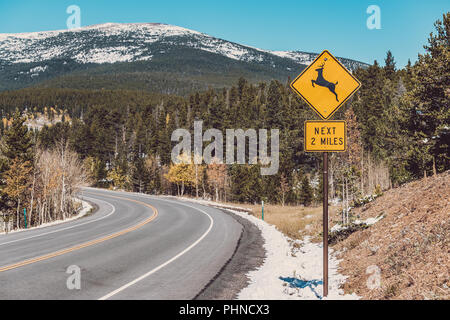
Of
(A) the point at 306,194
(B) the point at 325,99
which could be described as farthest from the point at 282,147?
(B) the point at 325,99

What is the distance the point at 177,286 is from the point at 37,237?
387 inches

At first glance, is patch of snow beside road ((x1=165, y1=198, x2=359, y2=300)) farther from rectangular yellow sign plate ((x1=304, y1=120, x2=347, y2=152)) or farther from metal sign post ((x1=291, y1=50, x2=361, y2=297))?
rectangular yellow sign plate ((x1=304, y1=120, x2=347, y2=152))

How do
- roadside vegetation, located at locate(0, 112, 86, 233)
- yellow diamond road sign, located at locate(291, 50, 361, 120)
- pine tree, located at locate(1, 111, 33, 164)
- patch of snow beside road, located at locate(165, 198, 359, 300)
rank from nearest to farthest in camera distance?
yellow diamond road sign, located at locate(291, 50, 361, 120), patch of snow beside road, located at locate(165, 198, 359, 300), roadside vegetation, located at locate(0, 112, 86, 233), pine tree, located at locate(1, 111, 33, 164)

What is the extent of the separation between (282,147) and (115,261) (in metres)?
54.4

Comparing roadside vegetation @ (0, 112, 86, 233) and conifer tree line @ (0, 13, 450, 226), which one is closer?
conifer tree line @ (0, 13, 450, 226)

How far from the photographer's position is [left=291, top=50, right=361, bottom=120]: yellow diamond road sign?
20.0ft

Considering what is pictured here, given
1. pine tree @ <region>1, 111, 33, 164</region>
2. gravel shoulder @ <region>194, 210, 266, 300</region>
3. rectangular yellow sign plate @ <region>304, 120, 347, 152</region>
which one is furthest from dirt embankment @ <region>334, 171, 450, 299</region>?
pine tree @ <region>1, 111, 33, 164</region>

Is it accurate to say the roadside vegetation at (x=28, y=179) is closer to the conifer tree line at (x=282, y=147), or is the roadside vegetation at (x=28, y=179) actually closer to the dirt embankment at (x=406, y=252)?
the conifer tree line at (x=282, y=147)

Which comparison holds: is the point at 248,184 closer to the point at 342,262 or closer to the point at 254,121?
the point at 254,121

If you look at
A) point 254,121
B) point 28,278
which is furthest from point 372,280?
point 254,121

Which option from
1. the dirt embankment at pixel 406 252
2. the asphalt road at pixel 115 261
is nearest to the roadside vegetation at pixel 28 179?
the asphalt road at pixel 115 261

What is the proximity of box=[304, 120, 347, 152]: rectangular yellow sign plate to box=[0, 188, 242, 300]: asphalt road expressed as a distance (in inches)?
149

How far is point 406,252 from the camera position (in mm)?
7098

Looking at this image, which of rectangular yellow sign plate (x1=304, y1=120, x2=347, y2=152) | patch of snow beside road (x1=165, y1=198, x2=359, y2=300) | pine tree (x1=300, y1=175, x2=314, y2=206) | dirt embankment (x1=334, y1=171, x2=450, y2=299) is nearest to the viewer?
dirt embankment (x1=334, y1=171, x2=450, y2=299)
